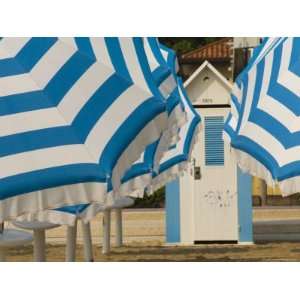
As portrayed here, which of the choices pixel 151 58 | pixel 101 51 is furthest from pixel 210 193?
pixel 101 51

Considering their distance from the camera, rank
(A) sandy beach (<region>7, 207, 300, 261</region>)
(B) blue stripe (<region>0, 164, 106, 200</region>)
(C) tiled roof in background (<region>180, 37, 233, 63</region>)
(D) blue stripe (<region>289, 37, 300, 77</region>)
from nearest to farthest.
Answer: (B) blue stripe (<region>0, 164, 106, 200</region>), (D) blue stripe (<region>289, 37, 300, 77</region>), (A) sandy beach (<region>7, 207, 300, 261</region>), (C) tiled roof in background (<region>180, 37, 233, 63</region>)

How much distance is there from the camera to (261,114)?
21.3 feet

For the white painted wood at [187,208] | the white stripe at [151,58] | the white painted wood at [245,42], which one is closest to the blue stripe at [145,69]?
the white stripe at [151,58]

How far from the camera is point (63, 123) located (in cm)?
460

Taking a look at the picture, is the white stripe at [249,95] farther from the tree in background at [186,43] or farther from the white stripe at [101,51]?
the tree in background at [186,43]

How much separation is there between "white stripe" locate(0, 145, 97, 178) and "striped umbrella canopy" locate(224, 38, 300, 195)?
182cm

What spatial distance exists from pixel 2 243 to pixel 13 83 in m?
3.00

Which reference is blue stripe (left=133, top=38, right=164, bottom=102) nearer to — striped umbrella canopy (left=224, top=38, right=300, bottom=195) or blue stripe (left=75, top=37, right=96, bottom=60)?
blue stripe (left=75, top=37, right=96, bottom=60)

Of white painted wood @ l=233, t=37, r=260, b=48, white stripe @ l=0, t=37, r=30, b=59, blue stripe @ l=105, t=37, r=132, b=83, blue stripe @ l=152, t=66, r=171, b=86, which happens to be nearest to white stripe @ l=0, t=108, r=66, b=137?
white stripe @ l=0, t=37, r=30, b=59

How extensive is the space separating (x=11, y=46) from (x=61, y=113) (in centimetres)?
64

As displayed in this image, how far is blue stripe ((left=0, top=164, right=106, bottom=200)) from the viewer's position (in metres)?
4.34

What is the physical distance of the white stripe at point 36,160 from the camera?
4.37 metres

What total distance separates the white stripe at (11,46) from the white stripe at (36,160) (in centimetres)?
79

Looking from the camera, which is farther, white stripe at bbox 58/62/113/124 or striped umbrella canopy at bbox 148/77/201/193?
striped umbrella canopy at bbox 148/77/201/193
